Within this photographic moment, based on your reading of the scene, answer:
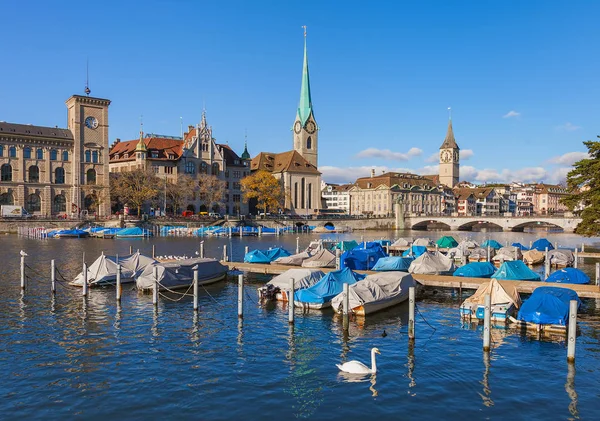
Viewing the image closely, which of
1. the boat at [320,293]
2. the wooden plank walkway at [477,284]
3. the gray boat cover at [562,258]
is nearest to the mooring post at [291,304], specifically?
the boat at [320,293]

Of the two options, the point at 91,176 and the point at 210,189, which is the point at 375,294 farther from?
the point at 210,189

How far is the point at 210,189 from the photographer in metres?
131

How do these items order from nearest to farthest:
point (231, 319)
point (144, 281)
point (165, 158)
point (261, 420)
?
point (261, 420) → point (231, 319) → point (144, 281) → point (165, 158)

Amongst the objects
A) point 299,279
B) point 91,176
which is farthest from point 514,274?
point 91,176

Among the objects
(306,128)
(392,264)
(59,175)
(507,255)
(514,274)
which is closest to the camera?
(514,274)

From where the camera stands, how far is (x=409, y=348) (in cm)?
2539

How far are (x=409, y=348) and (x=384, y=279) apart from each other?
959cm

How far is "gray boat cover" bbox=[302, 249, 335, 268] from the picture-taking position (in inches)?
1940

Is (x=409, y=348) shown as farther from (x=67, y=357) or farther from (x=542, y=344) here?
(x=67, y=357)

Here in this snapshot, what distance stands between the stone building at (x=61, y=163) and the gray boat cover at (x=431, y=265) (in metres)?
86.6

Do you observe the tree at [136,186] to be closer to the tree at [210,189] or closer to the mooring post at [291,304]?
the tree at [210,189]

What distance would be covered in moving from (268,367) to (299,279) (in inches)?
514

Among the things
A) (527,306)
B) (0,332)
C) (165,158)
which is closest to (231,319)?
(0,332)

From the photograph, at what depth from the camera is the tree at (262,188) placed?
5423 inches
